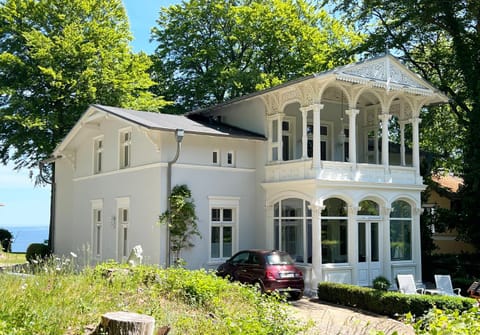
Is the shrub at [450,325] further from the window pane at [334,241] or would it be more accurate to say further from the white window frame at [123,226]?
the white window frame at [123,226]

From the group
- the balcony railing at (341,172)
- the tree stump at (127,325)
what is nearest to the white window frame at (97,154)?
the balcony railing at (341,172)

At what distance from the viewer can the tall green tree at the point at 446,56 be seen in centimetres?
2330

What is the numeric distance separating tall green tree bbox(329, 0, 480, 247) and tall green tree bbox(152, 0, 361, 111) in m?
5.28

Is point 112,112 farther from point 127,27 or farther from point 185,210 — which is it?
point 127,27

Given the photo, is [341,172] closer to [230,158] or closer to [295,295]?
[230,158]

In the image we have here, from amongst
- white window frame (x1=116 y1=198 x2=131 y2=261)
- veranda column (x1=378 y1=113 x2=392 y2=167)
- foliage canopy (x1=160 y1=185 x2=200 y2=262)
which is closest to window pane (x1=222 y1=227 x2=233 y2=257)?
foliage canopy (x1=160 y1=185 x2=200 y2=262)

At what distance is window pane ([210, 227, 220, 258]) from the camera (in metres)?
19.6

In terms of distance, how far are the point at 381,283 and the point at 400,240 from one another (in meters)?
2.89

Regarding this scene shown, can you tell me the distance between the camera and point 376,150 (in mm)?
22703

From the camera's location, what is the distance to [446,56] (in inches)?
1028

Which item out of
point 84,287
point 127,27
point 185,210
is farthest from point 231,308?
point 127,27

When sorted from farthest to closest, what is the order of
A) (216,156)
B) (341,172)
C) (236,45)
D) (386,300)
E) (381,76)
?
(236,45) < (216,156) < (381,76) < (341,172) < (386,300)

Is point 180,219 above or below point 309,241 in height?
above

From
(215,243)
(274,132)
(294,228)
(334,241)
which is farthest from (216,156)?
(334,241)
